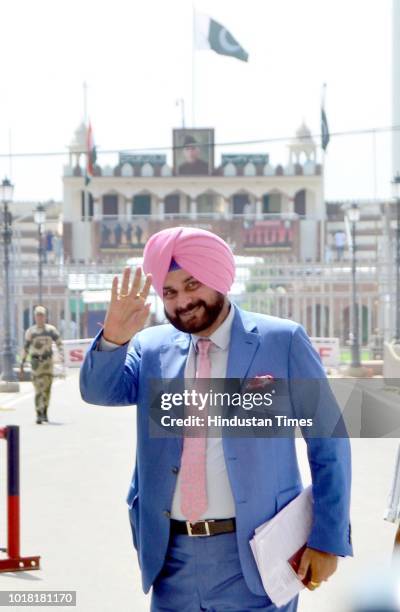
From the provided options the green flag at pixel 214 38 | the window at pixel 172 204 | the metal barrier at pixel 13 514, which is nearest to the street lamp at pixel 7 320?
the green flag at pixel 214 38

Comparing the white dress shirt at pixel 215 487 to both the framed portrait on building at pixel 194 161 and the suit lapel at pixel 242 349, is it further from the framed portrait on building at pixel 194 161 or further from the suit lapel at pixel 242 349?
the framed portrait on building at pixel 194 161

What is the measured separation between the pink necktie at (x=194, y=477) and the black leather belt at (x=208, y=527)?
0.06 feet

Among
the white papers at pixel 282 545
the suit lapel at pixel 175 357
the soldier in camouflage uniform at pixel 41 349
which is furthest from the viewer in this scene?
the soldier in camouflage uniform at pixel 41 349

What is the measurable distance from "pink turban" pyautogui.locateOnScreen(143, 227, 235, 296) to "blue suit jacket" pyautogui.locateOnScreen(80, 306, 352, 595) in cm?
20

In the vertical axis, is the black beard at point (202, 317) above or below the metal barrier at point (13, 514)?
above

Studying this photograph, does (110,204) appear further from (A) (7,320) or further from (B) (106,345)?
(B) (106,345)

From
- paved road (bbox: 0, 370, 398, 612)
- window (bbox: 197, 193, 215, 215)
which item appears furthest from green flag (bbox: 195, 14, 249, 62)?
window (bbox: 197, 193, 215, 215)

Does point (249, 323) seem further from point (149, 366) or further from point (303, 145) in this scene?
point (303, 145)

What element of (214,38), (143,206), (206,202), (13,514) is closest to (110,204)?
(143,206)

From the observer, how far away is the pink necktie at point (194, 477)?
3428 mm

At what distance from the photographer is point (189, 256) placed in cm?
355

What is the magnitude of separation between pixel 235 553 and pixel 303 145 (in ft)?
382

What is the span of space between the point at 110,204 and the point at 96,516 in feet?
334

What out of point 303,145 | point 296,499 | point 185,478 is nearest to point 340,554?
point 296,499
